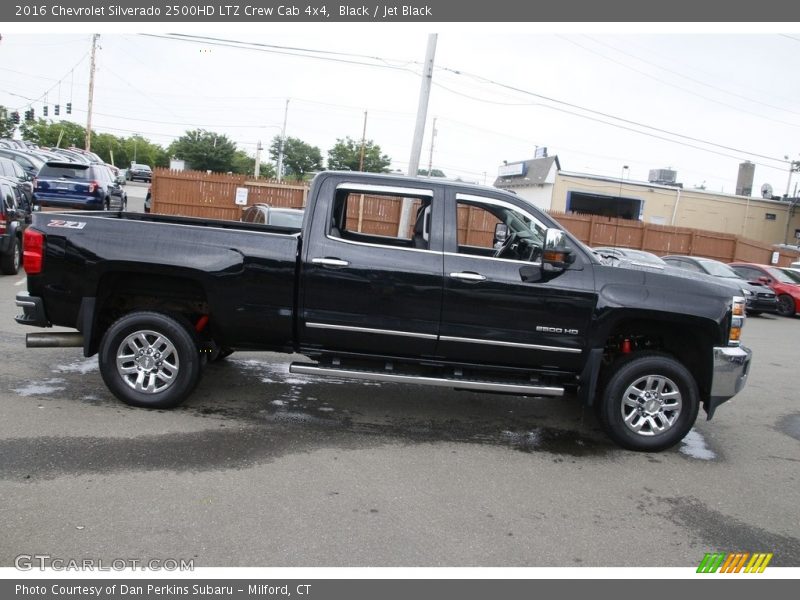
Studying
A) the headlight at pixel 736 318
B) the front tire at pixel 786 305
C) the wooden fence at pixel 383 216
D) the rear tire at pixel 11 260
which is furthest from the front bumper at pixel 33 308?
the front tire at pixel 786 305

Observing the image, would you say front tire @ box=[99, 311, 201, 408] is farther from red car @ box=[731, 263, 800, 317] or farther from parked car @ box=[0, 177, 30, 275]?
red car @ box=[731, 263, 800, 317]

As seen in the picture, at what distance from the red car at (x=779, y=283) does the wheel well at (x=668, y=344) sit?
51.6 ft

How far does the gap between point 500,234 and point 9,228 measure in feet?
31.7

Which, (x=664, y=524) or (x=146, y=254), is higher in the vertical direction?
(x=146, y=254)

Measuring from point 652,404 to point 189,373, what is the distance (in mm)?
3917

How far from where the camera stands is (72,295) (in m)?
5.59

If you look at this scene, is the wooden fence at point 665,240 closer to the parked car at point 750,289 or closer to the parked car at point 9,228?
the parked car at point 750,289

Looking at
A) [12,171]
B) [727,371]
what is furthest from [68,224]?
[12,171]

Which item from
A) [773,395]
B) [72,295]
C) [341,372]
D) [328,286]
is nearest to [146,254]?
[72,295]

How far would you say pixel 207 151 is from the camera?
62781mm

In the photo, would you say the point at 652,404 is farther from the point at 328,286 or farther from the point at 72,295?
the point at 72,295

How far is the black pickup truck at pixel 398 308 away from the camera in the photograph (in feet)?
18.1
